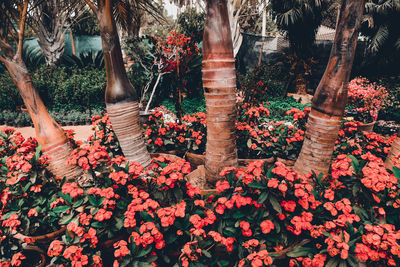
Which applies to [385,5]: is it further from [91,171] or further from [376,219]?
[91,171]

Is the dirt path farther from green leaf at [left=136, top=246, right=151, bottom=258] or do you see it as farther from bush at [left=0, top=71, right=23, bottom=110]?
green leaf at [left=136, top=246, right=151, bottom=258]

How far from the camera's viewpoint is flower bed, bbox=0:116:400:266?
69.5 inches

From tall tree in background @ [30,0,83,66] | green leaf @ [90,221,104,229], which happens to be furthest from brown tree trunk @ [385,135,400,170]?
tall tree in background @ [30,0,83,66]

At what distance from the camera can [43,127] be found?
285 cm

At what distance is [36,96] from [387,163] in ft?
15.5

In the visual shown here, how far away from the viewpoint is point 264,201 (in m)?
1.96

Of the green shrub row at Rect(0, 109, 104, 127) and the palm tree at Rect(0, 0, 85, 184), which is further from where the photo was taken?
the green shrub row at Rect(0, 109, 104, 127)

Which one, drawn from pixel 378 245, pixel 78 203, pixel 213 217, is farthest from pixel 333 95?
pixel 78 203

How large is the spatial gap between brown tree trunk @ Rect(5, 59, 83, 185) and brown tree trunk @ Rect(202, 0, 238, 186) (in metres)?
1.91

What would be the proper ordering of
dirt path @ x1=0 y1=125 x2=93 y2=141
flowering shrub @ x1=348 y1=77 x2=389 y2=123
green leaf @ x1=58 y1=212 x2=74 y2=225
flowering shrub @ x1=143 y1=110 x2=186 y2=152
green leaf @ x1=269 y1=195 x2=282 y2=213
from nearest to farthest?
green leaf @ x1=269 y1=195 x2=282 y2=213 → green leaf @ x1=58 y1=212 x2=74 y2=225 → flowering shrub @ x1=143 y1=110 x2=186 y2=152 → flowering shrub @ x1=348 y1=77 x2=389 y2=123 → dirt path @ x1=0 y1=125 x2=93 y2=141

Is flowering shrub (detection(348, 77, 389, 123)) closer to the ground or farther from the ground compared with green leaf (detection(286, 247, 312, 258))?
farther from the ground

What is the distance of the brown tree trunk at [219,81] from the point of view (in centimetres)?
219

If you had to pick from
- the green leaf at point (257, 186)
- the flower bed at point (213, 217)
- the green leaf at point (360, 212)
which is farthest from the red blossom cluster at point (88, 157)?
the green leaf at point (360, 212)

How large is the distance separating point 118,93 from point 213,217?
1.91m
